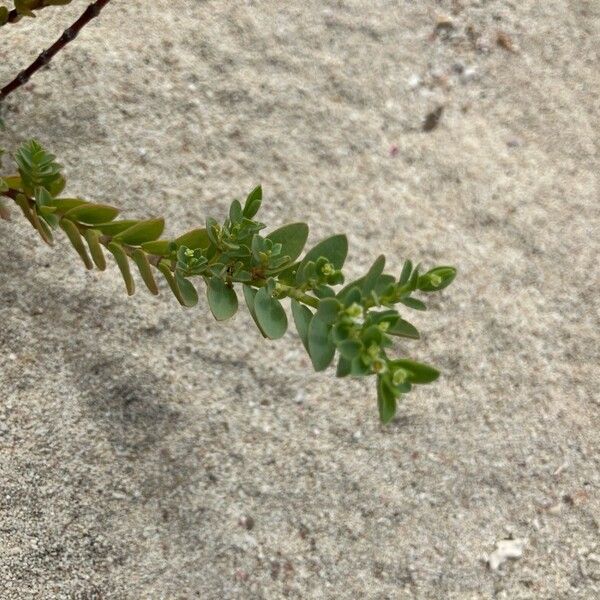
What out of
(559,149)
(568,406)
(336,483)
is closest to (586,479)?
(568,406)

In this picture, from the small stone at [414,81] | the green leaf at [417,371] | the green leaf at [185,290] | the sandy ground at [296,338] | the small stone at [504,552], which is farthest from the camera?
the small stone at [414,81]

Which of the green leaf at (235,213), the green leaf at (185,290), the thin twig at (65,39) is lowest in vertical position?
the green leaf at (185,290)

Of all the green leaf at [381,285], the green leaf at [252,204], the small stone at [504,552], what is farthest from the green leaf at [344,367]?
the small stone at [504,552]

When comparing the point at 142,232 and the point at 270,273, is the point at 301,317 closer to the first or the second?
the point at 270,273

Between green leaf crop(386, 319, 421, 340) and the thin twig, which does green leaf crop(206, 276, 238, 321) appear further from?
the thin twig

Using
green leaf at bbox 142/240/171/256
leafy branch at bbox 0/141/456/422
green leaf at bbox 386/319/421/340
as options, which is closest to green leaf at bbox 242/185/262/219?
leafy branch at bbox 0/141/456/422

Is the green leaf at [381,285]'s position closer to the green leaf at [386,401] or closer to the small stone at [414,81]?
the green leaf at [386,401]

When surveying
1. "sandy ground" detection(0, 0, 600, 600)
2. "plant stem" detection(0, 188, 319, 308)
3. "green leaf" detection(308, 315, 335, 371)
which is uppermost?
"green leaf" detection(308, 315, 335, 371)
